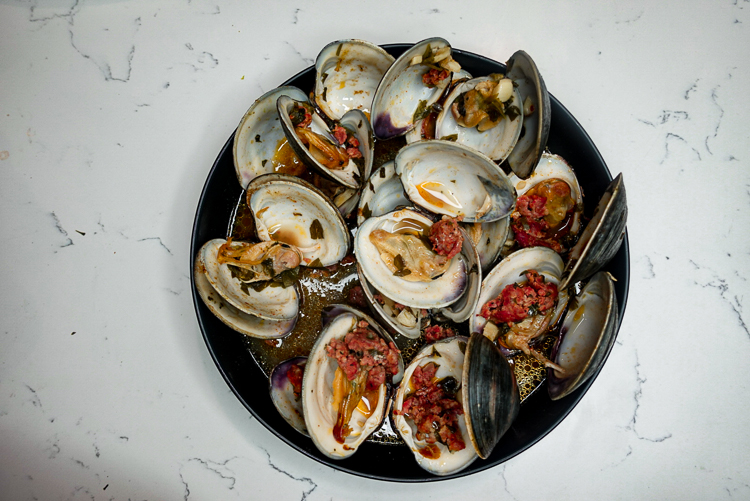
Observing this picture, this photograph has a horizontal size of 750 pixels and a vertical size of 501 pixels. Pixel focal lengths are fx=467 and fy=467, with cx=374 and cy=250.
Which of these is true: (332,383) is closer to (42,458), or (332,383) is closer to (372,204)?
(372,204)

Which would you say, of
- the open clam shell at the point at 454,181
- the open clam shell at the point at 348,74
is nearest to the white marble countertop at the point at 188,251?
the open clam shell at the point at 348,74

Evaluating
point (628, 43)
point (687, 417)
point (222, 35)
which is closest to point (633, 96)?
point (628, 43)

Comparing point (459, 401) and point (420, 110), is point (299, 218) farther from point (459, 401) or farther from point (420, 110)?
point (459, 401)

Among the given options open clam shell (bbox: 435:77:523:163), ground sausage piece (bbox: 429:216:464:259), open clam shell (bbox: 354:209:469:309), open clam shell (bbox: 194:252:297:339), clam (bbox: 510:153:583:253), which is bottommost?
open clam shell (bbox: 194:252:297:339)

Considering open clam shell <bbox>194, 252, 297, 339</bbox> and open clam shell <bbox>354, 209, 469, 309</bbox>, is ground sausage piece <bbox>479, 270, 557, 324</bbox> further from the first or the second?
open clam shell <bbox>194, 252, 297, 339</bbox>

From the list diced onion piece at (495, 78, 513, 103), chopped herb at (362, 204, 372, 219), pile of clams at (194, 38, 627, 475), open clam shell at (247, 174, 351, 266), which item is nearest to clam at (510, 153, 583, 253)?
pile of clams at (194, 38, 627, 475)

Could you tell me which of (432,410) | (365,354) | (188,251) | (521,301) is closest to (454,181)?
(521,301)
